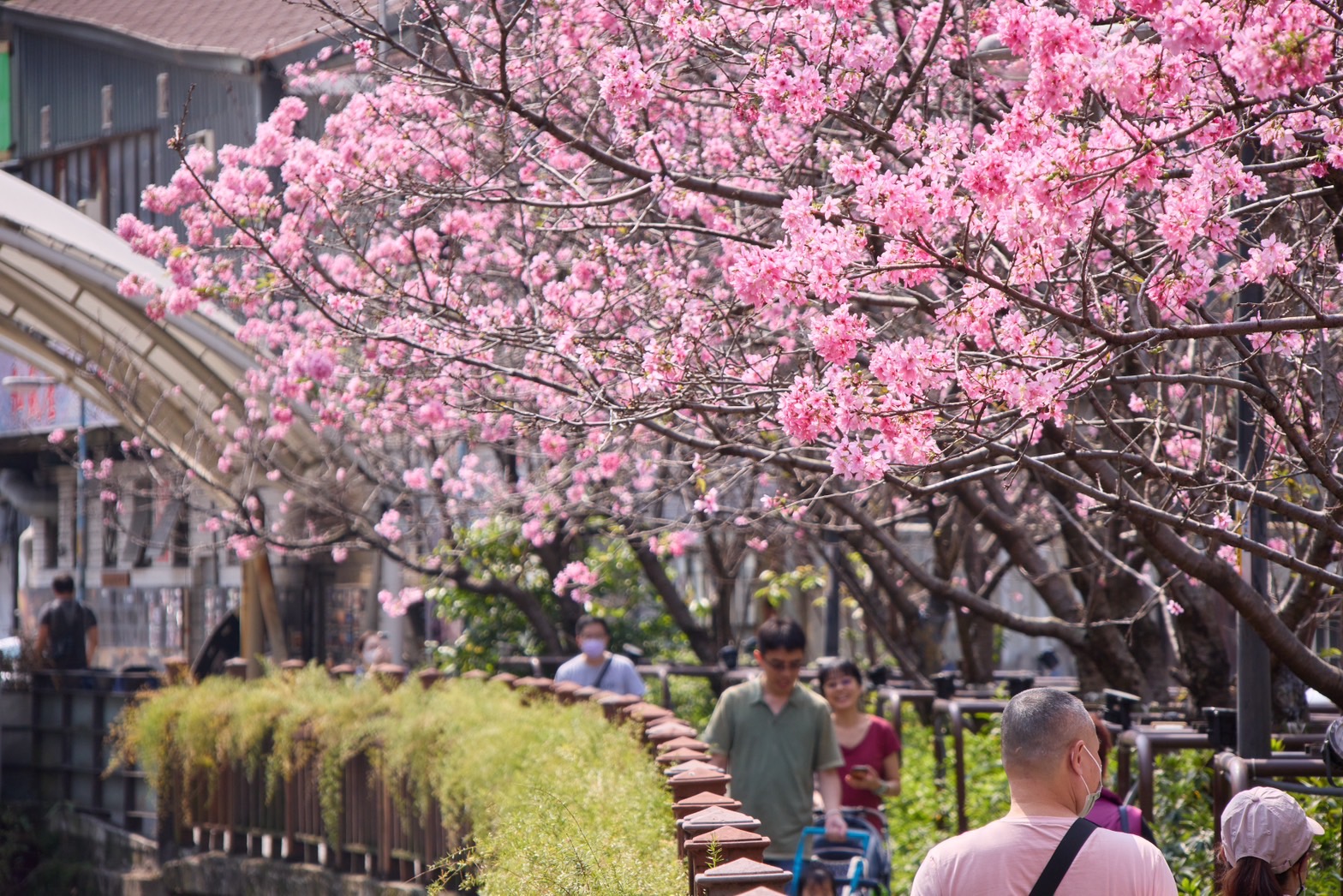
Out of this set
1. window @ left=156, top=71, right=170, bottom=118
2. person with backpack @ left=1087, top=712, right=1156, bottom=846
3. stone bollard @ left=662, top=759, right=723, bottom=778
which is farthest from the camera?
window @ left=156, top=71, right=170, bottom=118

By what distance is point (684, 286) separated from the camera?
23.5 feet

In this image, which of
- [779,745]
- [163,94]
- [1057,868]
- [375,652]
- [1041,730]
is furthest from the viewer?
[163,94]

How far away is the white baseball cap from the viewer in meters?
4.13

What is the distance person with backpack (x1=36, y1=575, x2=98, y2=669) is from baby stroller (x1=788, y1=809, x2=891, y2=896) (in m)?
12.7

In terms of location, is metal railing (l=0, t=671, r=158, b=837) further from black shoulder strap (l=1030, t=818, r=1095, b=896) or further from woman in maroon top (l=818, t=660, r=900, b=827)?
black shoulder strap (l=1030, t=818, r=1095, b=896)

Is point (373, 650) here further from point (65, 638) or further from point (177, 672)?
point (65, 638)

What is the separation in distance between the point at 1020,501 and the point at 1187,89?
30.6ft

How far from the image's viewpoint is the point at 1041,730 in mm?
3664

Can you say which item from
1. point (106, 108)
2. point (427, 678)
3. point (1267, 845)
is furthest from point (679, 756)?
point (106, 108)

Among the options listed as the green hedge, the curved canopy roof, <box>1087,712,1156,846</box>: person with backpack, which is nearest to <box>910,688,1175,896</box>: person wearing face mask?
the green hedge

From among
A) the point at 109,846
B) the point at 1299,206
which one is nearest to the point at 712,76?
the point at 1299,206

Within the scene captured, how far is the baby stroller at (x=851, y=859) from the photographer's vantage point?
286 inches

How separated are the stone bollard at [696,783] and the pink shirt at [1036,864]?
205 cm

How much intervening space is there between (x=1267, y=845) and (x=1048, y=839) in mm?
890
